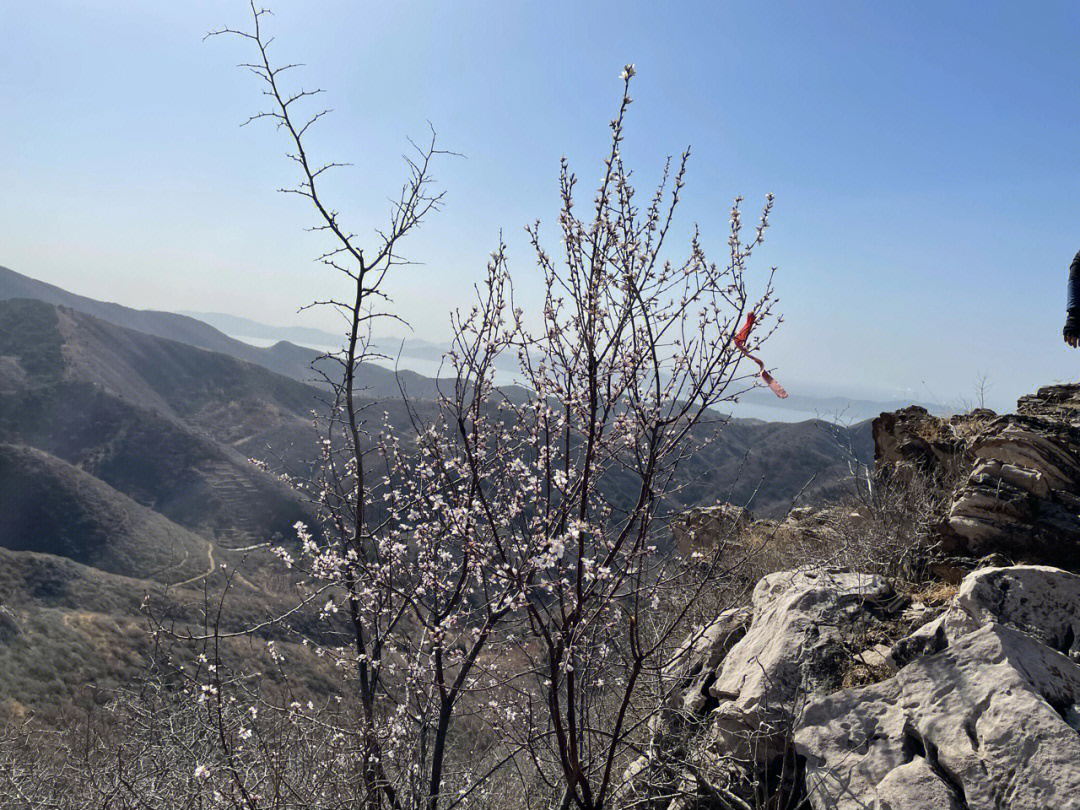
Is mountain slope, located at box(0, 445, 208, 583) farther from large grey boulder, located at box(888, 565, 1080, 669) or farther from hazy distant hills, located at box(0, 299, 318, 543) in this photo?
large grey boulder, located at box(888, 565, 1080, 669)

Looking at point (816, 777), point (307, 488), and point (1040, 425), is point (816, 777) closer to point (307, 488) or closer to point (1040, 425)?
point (1040, 425)

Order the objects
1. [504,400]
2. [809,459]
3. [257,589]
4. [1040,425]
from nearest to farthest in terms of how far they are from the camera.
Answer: [504,400] → [1040,425] → [257,589] → [809,459]

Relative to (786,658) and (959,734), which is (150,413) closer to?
(786,658)

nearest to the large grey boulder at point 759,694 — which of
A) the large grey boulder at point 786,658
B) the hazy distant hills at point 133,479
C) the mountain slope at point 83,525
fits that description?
the large grey boulder at point 786,658

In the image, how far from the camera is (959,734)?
12.6ft

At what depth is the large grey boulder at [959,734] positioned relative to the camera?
11.4 feet

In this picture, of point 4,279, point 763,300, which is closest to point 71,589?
point 763,300

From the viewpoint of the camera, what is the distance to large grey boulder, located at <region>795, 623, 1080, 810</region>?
3461 millimetres

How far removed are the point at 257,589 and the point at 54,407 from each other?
58250 millimetres

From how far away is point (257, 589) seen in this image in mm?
46906

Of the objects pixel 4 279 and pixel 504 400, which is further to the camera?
pixel 4 279

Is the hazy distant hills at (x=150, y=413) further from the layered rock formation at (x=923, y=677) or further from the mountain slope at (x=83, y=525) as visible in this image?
the layered rock formation at (x=923, y=677)

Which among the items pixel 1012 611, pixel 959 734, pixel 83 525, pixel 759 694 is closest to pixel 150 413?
pixel 83 525

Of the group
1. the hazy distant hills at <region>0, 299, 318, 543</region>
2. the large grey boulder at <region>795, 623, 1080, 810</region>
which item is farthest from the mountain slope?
the large grey boulder at <region>795, 623, 1080, 810</region>
